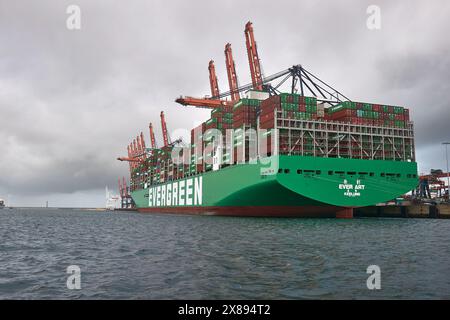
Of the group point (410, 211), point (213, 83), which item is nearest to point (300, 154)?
point (410, 211)

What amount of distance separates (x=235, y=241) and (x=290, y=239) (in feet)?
11.9

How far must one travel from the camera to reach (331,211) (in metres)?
48.5

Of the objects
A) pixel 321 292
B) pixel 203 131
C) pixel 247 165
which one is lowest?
pixel 321 292

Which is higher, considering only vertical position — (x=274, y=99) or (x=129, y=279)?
(x=274, y=99)

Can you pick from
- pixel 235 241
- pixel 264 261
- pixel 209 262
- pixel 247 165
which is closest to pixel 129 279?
pixel 209 262

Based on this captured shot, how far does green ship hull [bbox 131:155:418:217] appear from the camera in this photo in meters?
45.8

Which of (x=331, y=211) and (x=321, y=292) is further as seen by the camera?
(x=331, y=211)

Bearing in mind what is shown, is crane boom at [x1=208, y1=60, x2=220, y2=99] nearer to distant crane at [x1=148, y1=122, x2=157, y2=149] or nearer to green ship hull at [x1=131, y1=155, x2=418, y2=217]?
green ship hull at [x1=131, y1=155, x2=418, y2=217]

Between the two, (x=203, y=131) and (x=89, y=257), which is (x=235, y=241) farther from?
(x=203, y=131)

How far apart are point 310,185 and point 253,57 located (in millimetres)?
30691

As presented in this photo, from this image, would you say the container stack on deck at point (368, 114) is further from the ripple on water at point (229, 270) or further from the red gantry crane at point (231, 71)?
the ripple on water at point (229, 270)

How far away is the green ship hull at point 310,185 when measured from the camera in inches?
1801
